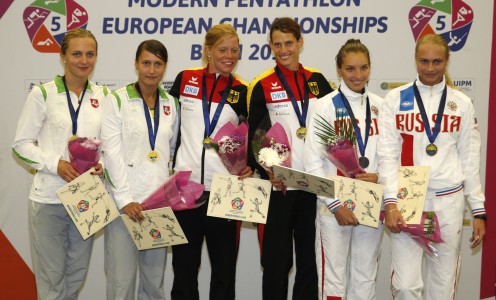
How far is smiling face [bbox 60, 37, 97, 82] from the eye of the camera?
370 cm

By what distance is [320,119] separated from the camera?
3723 mm

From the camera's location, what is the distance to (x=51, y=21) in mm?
5121

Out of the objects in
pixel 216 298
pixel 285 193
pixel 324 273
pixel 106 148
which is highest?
pixel 106 148

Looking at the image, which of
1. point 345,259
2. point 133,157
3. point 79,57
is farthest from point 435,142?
point 79,57

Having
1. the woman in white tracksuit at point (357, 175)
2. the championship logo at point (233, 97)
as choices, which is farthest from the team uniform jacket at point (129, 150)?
the woman in white tracksuit at point (357, 175)

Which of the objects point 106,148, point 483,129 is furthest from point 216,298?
point 483,129

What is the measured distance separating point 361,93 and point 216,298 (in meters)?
1.76

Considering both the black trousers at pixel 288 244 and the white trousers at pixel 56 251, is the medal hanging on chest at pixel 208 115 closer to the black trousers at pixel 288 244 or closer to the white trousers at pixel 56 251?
the black trousers at pixel 288 244

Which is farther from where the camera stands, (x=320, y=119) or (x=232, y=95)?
(x=232, y=95)

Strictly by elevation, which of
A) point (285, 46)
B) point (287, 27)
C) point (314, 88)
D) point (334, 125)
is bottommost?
point (334, 125)

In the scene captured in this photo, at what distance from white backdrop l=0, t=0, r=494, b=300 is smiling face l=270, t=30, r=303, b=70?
1.09m

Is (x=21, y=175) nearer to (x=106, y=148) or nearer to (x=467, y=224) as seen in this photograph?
(x=106, y=148)

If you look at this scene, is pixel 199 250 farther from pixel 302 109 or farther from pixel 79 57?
pixel 79 57

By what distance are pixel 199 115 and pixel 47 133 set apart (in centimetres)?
102
